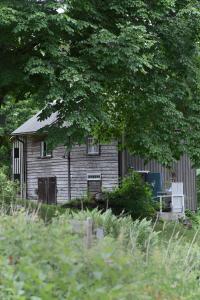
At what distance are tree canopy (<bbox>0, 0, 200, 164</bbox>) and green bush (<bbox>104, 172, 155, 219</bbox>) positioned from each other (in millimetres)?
4554

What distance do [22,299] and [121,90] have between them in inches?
Answer: 473

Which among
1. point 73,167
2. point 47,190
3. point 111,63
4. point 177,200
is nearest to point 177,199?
point 177,200

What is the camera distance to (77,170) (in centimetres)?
3189

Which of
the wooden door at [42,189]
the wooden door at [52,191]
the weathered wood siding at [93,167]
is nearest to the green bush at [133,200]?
the weathered wood siding at [93,167]

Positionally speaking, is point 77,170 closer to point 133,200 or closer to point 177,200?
point 177,200

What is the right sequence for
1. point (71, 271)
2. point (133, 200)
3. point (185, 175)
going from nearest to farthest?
point (71, 271)
point (133, 200)
point (185, 175)

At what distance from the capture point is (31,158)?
35.6 metres

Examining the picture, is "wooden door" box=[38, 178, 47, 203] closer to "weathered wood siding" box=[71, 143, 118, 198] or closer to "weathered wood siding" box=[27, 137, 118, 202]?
"weathered wood siding" box=[27, 137, 118, 202]

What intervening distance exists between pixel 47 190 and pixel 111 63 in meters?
22.3

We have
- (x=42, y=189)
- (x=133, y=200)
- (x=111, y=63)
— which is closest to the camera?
(x=111, y=63)

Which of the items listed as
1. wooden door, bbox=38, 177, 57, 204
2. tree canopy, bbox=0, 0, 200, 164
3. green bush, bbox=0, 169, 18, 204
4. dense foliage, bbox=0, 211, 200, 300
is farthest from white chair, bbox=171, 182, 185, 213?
dense foliage, bbox=0, 211, 200, 300

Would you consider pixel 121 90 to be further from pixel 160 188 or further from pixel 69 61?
pixel 160 188

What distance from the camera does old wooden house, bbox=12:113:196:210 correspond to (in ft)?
98.9

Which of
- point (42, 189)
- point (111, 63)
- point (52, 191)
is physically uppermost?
point (111, 63)
